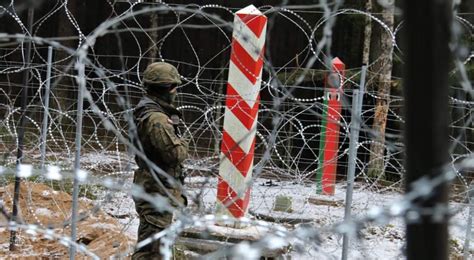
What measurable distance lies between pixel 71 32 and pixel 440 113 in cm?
1500

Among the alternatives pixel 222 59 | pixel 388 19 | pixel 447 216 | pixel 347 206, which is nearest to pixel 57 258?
pixel 347 206

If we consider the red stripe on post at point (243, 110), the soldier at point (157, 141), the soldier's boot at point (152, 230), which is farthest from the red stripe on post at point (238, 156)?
the soldier's boot at point (152, 230)

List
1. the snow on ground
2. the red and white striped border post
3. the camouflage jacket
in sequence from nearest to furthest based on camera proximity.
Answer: the camouflage jacket < the red and white striped border post < the snow on ground

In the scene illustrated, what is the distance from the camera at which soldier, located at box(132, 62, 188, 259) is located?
3916mm

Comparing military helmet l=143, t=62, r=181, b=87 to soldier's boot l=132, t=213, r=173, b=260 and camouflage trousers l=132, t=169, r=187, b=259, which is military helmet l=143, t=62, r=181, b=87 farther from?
soldier's boot l=132, t=213, r=173, b=260

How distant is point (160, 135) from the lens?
12.8 feet

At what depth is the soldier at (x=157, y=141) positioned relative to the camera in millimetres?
3916

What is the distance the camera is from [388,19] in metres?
9.88

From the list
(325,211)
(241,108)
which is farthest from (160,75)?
(325,211)

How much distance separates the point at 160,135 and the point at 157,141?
39 millimetres

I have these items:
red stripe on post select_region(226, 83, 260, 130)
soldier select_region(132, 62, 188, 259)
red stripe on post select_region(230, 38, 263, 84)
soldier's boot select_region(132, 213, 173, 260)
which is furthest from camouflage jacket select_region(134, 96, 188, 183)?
red stripe on post select_region(230, 38, 263, 84)

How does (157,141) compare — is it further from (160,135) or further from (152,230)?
(152,230)

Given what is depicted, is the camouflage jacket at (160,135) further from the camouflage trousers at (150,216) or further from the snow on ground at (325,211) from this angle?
the snow on ground at (325,211)

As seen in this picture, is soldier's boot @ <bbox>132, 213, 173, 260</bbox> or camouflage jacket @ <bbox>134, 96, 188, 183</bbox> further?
soldier's boot @ <bbox>132, 213, 173, 260</bbox>
